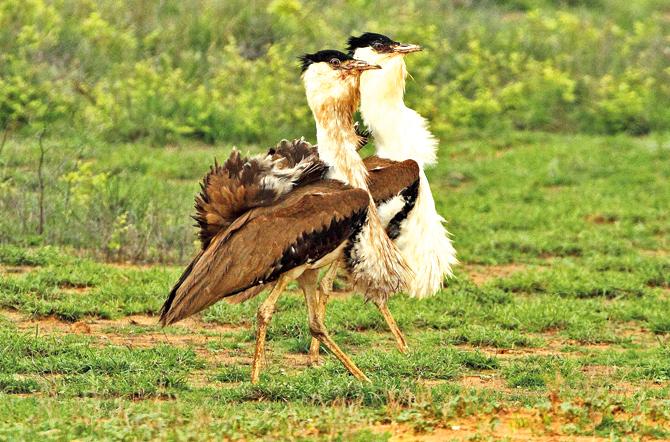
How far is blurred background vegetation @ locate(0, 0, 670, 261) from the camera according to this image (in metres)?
13.8

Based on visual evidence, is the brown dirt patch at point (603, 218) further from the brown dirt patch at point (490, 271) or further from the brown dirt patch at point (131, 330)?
the brown dirt patch at point (131, 330)

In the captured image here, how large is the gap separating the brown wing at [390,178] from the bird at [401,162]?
0.01m

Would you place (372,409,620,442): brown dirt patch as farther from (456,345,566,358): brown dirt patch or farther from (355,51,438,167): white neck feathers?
(355,51,438,167): white neck feathers

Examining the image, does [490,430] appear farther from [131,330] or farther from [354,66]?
[131,330]

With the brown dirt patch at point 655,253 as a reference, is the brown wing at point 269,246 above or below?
above

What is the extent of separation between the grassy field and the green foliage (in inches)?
30.7

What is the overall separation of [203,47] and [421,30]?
2935 millimetres

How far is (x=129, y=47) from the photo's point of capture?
16.4 metres

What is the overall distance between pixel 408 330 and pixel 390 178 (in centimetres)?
124

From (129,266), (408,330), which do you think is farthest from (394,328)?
(129,266)

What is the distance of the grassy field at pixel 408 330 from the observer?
6133mm

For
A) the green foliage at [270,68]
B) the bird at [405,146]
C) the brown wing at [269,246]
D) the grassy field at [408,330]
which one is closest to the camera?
the grassy field at [408,330]

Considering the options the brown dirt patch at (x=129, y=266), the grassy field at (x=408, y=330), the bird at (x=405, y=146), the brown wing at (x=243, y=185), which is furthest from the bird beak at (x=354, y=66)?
the brown dirt patch at (x=129, y=266)

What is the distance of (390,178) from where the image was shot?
8.58 meters
